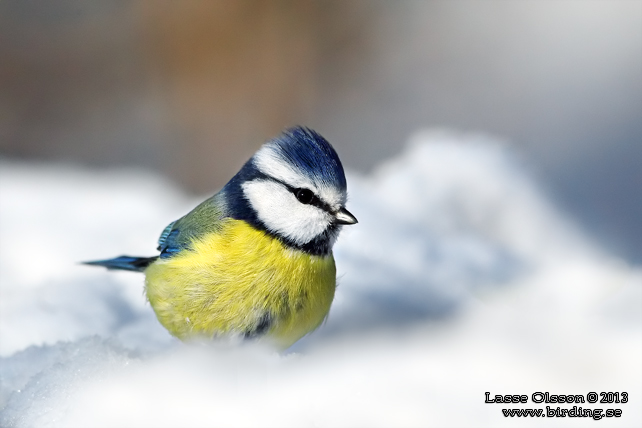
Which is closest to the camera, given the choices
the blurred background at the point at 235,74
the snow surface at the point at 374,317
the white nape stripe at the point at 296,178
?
the snow surface at the point at 374,317

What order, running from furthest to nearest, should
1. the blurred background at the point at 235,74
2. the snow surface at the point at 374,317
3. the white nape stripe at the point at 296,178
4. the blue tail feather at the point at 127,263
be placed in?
the blurred background at the point at 235,74, the blue tail feather at the point at 127,263, the white nape stripe at the point at 296,178, the snow surface at the point at 374,317

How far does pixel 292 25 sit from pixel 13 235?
1.08m

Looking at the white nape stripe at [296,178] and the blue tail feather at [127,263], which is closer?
the white nape stripe at [296,178]

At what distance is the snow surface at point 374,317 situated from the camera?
803mm

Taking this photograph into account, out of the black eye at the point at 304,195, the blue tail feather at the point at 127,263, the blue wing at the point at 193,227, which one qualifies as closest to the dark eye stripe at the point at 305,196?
the black eye at the point at 304,195

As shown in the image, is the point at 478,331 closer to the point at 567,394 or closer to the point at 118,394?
the point at 567,394

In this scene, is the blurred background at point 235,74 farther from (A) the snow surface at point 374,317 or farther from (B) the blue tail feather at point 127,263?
(B) the blue tail feather at point 127,263

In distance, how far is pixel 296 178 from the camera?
3.01 feet

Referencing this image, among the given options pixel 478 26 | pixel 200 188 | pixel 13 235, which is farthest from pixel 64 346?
pixel 478 26

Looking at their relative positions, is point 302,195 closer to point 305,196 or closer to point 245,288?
point 305,196

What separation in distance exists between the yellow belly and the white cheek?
2 centimetres

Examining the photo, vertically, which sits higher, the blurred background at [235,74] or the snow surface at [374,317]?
the blurred background at [235,74]

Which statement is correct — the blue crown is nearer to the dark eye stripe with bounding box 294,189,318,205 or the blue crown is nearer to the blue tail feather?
the dark eye stripe with bounding box 294,189,318,205

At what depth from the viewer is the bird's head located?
91 centimetres
